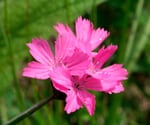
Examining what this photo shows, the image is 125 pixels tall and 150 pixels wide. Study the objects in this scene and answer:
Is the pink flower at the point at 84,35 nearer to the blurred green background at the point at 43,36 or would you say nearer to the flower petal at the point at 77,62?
the flower petal at the point at 77,62

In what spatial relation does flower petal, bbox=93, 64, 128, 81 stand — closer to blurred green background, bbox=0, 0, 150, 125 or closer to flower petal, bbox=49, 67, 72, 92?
flower petal, bbox=49, 67, 72, 92

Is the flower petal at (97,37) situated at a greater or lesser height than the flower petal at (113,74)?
greater

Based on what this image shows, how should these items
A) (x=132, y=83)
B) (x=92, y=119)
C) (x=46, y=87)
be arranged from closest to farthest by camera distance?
(x=92, y=119) < (x=46, y=87) < (x=132, y=83)

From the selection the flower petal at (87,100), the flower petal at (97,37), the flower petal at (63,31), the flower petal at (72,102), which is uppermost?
the flower petal at (63,31)

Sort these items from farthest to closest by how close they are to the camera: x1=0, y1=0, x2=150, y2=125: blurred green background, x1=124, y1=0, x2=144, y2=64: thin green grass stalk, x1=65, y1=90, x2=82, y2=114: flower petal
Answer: x1=124, y1=0, x2=144, y2=64: thin green grass stalk < x1=0, y1=0, x2=150, y2=125: blurred green background < x1=65, y1=90, x2=82, y2=114: flower petal

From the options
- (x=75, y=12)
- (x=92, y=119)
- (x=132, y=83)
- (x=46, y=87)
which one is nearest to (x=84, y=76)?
(x=92, y=119)

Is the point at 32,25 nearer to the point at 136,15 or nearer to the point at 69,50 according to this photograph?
the point at 136,15

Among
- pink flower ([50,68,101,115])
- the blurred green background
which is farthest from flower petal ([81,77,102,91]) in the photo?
the blurred green background

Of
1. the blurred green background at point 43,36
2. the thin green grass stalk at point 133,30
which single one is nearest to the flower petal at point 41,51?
the blurred green background at point 43,36
